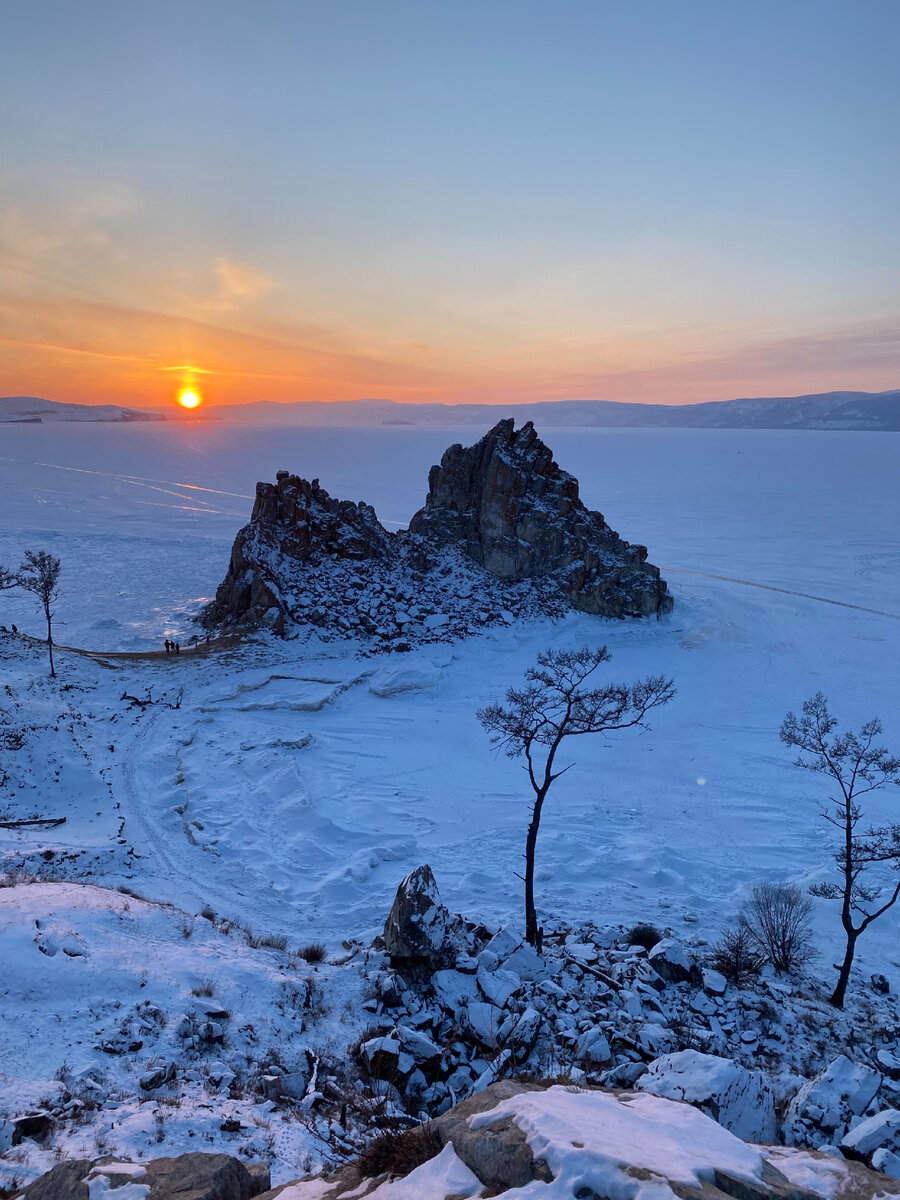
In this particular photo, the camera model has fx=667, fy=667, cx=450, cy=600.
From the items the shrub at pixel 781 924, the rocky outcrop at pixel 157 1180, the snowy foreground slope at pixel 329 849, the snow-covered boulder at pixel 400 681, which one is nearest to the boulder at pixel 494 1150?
the rocky outcrop at pixel 157 1180

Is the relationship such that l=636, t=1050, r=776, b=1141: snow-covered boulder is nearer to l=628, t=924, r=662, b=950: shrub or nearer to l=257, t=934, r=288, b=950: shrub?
l=628, t=924, r=662, b=950: shrub

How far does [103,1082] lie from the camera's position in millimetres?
8898

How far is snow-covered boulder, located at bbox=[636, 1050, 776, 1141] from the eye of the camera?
905cm

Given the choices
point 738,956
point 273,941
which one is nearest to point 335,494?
point 273,941

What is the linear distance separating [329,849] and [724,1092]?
12782 mm

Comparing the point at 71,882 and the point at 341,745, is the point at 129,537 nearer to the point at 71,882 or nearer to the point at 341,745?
the point at 341,745

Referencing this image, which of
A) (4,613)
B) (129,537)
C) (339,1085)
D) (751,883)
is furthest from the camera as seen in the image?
(129,537)

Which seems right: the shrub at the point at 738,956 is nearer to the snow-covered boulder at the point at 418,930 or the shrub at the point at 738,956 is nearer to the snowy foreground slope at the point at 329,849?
the snowy foreground slope at the point at 329,849

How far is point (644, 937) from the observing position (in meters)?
15.3

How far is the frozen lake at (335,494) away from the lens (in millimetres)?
48812

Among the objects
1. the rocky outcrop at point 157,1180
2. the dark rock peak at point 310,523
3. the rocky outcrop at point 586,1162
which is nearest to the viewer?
the rocky outcrop at point 586,1162

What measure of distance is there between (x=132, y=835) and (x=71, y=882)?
342 cm

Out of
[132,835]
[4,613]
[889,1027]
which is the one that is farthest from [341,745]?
[4,613]

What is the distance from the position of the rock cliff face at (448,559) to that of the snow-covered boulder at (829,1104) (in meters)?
28.0
